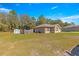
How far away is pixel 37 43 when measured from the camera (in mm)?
3588

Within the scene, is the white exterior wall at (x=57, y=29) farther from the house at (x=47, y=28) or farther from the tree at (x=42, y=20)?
the tree at (x=42, y=20)

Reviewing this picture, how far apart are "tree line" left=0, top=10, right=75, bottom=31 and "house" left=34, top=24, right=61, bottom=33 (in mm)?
31

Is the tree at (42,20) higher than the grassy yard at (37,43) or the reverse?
higher

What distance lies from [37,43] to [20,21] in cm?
26

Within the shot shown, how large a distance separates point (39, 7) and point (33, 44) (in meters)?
0.35

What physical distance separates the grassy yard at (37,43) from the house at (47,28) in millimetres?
34

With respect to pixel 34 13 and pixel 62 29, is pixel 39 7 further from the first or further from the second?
pixel 62 29

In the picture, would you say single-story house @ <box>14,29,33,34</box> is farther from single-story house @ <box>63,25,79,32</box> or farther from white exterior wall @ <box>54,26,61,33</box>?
single-story house @ <box>63,25,79,32</box>

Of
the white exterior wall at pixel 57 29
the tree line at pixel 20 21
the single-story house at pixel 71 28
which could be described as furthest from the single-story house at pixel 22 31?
the single-story house at pixel 71 28

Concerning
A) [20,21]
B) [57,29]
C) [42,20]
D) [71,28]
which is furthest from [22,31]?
[71,28]

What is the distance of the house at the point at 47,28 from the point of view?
141 inches

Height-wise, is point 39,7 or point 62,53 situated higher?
point 39,7

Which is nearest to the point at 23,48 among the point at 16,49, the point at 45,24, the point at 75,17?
the point at 16,49

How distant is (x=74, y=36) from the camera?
3.56 metres
